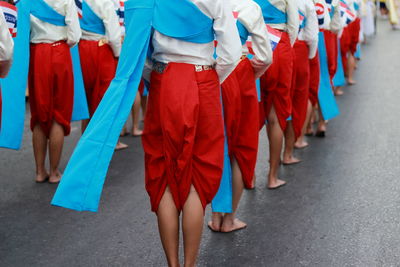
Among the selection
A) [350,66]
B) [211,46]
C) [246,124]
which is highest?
[211,46]

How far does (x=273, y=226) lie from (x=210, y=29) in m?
1.83

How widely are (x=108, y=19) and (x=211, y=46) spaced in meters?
2.89

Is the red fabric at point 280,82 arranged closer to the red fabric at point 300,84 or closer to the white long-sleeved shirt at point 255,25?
the red fabric at point 300,84

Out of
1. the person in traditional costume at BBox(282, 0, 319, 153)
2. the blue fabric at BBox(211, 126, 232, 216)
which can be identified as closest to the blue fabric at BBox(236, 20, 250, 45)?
the blue fabric at BBox(211, 126, 232, 216)

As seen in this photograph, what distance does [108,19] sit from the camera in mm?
6355

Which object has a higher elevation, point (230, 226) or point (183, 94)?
point (183, 94)

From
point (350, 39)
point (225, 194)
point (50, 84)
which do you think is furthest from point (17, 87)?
point (350, 39)

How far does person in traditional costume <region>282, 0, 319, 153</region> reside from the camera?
584 cm

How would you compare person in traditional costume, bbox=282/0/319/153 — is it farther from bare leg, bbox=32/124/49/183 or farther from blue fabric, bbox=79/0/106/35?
bare leg, bbox=32/124/49/183

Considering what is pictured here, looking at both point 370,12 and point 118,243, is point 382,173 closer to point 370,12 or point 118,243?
point 118,243

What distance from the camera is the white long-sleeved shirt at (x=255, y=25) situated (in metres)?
Result: 4.28

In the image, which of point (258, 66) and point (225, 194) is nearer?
point (225, 194)

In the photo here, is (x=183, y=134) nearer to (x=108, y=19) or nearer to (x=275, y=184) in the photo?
(x=275, y=184)

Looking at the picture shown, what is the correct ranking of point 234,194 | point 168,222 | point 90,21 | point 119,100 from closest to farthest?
point 119,100
point 168,222
point 234,194
point 90,21
